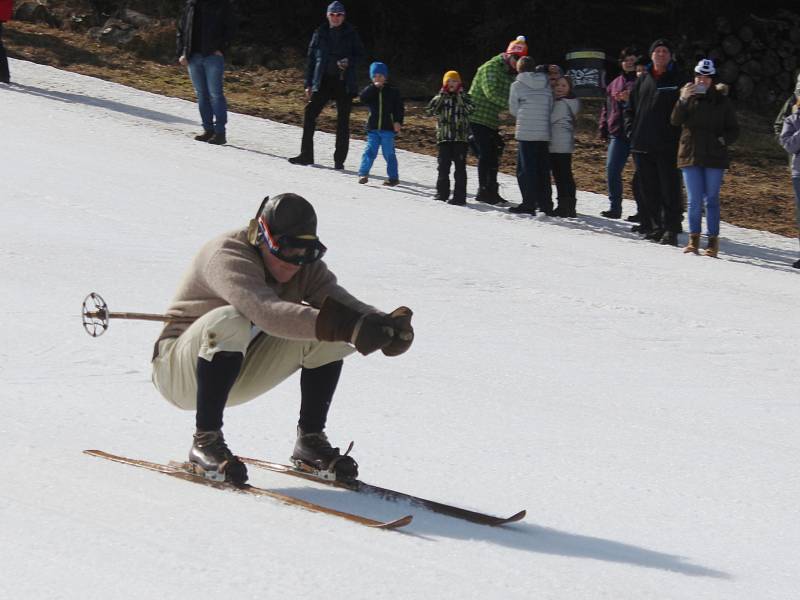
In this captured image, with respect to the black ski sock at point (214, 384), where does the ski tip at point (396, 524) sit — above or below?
below

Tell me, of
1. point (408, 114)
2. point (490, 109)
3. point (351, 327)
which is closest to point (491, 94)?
point (490, 109)

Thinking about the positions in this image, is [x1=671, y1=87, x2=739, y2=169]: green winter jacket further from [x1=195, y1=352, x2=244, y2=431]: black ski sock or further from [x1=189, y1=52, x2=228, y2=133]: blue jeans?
[x1=195, y1=352, x2=244, y2=431]: black ski sock

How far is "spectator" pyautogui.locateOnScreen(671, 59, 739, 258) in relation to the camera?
452 inches

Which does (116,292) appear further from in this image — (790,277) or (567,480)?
(790,277)

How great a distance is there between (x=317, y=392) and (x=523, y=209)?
8483 mm

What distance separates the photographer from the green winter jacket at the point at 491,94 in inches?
530

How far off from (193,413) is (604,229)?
745cm

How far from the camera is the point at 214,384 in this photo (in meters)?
4.66

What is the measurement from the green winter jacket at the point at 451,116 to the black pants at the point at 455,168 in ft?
0.23

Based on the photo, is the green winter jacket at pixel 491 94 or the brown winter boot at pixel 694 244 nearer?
the brown winter boot at pixel 694 244

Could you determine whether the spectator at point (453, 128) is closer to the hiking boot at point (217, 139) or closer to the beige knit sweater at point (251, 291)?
the hiking boot at point (217, 139)

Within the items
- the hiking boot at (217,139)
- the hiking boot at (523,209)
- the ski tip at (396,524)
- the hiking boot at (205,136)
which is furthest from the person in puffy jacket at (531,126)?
the ski tip at (396,524)

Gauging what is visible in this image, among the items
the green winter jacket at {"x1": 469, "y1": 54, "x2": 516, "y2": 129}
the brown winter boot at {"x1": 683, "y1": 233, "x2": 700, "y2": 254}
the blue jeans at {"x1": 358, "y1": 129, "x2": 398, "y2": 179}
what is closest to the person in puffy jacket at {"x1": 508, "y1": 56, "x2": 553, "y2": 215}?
the green winter jacket at {"x1": 469, "y1": 54, "x2": 516, "y2": 129}

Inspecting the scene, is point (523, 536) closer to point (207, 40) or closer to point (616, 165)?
point (616, 165)
